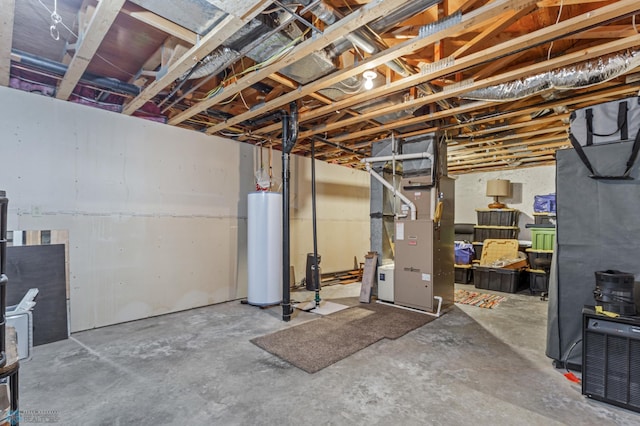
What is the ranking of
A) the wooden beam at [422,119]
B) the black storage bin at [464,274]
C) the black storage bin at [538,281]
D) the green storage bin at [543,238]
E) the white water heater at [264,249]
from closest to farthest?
the wooden beam at [422,119], the white water heater at [264,249], the black storage bin at [538,281], the green storage bin at [543,238], the black storage bin at [464,274]

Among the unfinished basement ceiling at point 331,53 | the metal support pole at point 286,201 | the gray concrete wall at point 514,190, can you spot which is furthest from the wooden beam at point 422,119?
the gray concrete wall at point 514,190

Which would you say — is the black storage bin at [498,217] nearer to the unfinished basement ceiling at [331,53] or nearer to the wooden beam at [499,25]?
the unfinished basement ceiling at [331,53]

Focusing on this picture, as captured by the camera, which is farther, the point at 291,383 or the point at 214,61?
the point at 214,61

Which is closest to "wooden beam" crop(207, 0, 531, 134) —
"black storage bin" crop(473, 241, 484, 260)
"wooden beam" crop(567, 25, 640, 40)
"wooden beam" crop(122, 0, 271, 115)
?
"wooden beam" crop(567, 25, 640, 40)

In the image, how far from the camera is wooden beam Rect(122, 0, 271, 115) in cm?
195

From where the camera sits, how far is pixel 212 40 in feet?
7.34

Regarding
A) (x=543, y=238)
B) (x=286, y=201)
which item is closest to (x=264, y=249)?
(x=286, y=201)

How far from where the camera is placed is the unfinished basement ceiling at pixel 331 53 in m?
2.03

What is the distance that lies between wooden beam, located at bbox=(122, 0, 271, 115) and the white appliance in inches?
140

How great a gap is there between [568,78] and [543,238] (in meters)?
3.90

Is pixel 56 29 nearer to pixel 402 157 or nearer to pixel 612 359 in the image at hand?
pixel 402 157

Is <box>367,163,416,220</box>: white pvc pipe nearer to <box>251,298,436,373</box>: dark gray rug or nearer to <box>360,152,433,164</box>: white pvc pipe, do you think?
<box>360,152,433,164</box>: white pvc pipe

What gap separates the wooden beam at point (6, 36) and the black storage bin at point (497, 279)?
22.1 feet

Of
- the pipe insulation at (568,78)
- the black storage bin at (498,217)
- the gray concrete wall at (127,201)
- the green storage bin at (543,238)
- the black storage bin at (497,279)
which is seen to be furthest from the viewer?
the black storage bin at (498,217)
